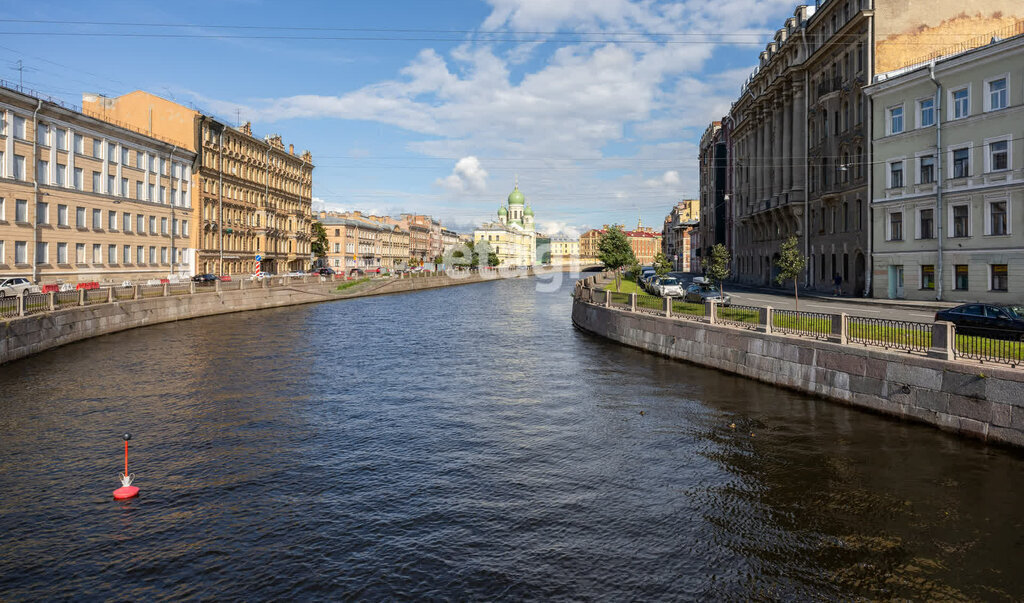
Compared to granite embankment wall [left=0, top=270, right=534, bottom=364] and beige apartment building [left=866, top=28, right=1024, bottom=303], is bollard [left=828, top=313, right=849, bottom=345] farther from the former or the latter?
granite embankment wall [left=0, top=270, right=534, bottom=364]

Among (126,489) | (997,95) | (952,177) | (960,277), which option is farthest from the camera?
(960,277)

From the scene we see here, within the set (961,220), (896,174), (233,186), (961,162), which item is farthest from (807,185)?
(233,186)

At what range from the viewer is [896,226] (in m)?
40.8

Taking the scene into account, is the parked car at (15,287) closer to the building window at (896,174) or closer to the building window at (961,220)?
the building window at (896,174)

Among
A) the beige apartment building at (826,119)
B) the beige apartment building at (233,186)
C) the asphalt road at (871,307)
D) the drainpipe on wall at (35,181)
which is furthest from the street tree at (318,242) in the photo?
the asphalt road at (871,307)

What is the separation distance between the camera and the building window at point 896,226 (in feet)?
132

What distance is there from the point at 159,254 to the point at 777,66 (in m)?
62.6

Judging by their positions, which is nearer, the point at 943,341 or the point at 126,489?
the point at 126,489

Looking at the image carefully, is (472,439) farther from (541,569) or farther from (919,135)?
(919,135)

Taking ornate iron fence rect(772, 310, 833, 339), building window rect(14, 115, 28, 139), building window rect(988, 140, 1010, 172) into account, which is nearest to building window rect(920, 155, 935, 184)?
building window rect(988, 140, 1010, 172)

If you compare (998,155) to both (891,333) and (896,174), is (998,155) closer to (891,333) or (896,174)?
(896,174)

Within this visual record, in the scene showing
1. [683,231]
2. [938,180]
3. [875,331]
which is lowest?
[875,331]

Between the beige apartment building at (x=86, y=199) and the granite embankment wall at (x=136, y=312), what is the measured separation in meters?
10.8

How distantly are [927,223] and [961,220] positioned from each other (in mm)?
2296
